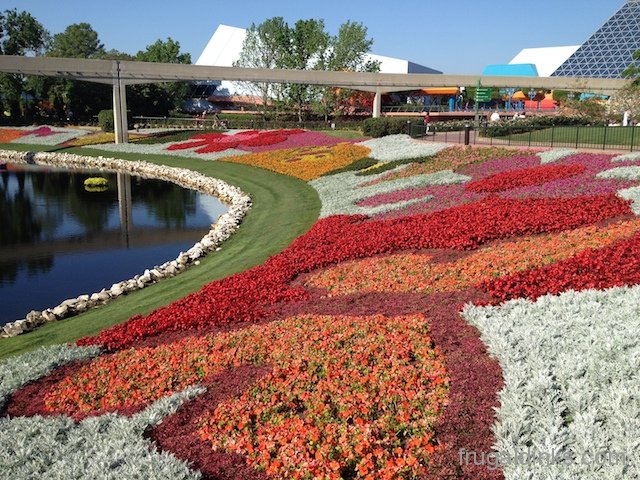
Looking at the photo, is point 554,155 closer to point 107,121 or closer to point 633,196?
point 633,196

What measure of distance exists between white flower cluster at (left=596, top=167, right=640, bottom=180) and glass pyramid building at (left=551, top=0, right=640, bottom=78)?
74023mm

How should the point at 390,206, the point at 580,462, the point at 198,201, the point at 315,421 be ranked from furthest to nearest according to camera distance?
the point at 198,201 → the point at 390,206 → the point at 315,421 → the point at 580,462

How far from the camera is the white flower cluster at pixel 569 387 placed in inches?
211

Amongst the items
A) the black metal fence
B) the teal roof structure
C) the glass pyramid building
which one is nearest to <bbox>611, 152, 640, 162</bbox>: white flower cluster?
the black metal fence

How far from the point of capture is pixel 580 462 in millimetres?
5305

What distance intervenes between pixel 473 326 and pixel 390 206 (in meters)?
10.7

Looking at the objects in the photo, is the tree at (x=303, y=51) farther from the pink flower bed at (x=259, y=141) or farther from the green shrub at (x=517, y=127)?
the green shrub at (x=517, y=127)

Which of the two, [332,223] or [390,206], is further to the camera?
[390,206]

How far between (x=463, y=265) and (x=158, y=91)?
A: 67670 millimetres

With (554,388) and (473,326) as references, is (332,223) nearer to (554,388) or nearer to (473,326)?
(473,326)

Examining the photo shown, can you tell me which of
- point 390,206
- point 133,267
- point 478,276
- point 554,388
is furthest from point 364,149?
point 554,388

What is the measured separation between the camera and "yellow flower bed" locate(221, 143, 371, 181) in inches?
1251

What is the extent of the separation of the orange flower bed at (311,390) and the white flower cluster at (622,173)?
1216cm

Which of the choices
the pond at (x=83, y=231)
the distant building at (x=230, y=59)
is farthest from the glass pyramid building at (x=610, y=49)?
the pond at (x=83, y=231)
